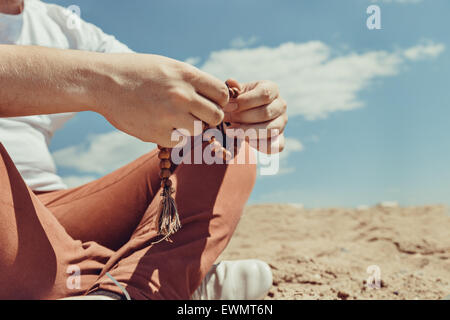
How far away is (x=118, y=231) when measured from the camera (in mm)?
1189

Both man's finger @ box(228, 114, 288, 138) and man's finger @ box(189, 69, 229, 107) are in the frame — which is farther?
man's finger @ box(228, 114, 288, 138)

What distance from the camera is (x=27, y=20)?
5.21ft

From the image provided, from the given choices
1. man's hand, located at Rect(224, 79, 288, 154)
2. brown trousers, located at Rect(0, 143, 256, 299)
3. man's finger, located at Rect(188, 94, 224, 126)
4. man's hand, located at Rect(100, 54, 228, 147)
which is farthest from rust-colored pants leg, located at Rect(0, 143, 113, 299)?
man's hand, located at Rect(224, 79, 288, 154)

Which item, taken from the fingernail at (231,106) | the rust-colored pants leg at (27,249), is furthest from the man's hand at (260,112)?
the rust-colored pants leg at (27,249)

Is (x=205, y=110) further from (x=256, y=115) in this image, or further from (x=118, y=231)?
(x=118, y=231)

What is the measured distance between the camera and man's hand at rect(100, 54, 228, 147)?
2.56 feet

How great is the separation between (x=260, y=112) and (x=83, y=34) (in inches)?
43.0

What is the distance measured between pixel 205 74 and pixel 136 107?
16cm

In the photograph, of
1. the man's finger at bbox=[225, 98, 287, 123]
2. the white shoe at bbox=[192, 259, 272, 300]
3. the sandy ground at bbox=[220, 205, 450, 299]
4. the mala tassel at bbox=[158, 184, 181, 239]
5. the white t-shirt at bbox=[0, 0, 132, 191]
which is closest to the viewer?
the mala tassel at bbox=[158, 184, 181, 239]

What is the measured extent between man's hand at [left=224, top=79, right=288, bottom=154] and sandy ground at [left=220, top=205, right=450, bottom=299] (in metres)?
0.62

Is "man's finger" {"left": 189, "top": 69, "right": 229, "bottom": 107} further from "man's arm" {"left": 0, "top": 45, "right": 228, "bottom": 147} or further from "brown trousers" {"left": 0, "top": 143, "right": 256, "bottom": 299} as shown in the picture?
"brown trousers" {"left": 0, "top": 143, "right": 256, "bottom": 299}

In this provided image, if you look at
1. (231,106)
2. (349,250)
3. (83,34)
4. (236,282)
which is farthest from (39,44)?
(349,250)
